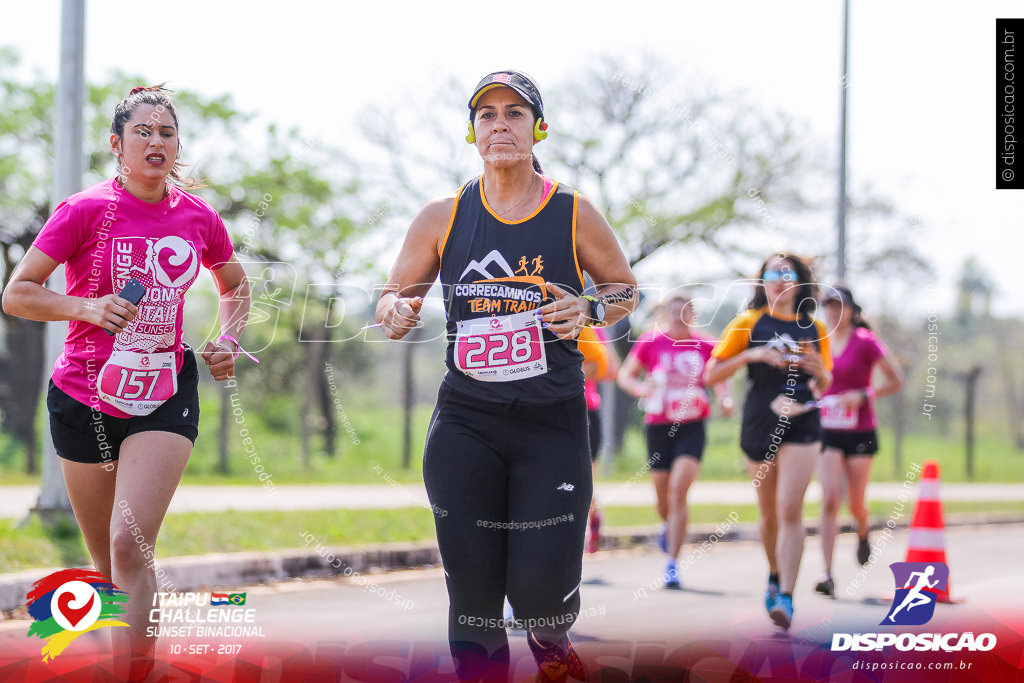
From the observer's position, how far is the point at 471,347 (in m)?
3.41

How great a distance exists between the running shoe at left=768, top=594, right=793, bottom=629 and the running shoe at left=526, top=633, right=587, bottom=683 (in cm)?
268

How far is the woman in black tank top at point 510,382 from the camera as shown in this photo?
3295 millimetres

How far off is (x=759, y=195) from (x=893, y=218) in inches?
83.6

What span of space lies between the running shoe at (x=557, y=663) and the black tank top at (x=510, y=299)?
2.65ft

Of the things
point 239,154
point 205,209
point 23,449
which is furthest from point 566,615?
point 23,449

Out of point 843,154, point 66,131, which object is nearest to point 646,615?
point 66,131

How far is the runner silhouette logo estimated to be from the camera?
5344 millimetres

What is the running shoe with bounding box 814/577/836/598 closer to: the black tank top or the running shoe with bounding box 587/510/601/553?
the running shoe with bounding box 587/510/601/553

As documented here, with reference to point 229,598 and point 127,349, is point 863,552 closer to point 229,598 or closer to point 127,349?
point 229,598

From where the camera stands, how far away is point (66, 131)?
726 centimetres

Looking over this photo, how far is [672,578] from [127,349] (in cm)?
513

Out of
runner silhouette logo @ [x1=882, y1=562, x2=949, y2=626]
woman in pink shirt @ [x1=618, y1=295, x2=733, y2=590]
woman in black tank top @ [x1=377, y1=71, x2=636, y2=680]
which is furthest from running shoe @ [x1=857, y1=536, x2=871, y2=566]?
woman in black tank top @ [x1=377, y1=71, x2=636, y2=680]

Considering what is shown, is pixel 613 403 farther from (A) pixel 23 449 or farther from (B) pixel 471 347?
(B) pixel 471 347

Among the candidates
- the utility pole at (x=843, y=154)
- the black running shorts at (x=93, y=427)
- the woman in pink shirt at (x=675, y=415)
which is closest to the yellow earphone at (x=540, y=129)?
the black running shorts at (x=93, y=427)
